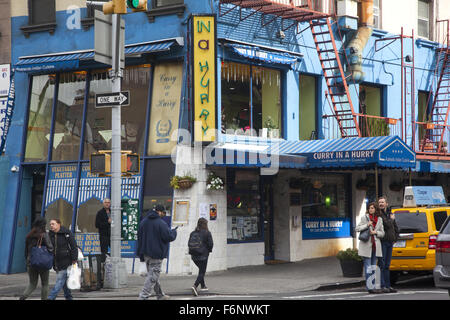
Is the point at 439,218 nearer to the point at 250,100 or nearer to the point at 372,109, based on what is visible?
the point at 250,100

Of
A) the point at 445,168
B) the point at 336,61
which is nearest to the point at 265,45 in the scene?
the point at 336,61

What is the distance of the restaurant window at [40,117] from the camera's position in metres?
22.7

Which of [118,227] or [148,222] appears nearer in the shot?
[148,222]

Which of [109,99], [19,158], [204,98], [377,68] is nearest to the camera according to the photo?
[109,99]

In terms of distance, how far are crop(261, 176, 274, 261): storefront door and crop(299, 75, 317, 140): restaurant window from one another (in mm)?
1876

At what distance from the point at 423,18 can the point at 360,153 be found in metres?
10.3

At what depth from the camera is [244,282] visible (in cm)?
1792

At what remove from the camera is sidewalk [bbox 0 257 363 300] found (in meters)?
16.3

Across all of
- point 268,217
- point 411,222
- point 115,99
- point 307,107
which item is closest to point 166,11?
point 115,99
